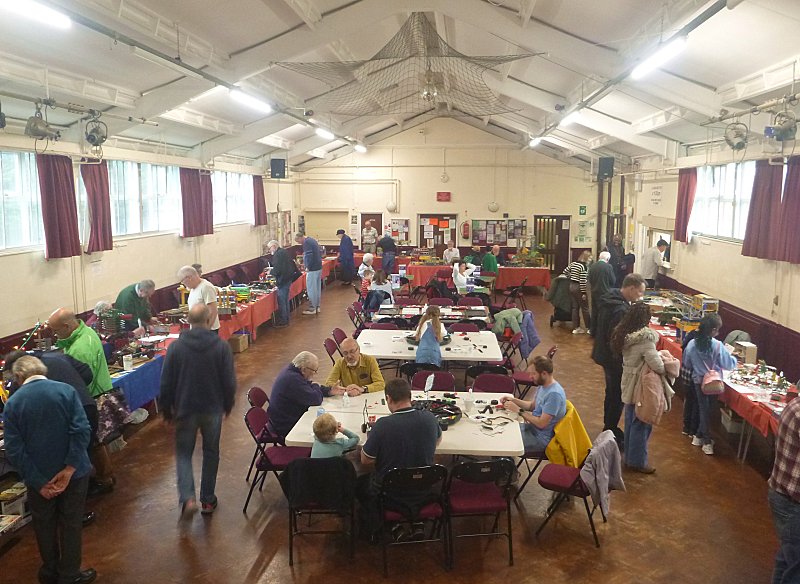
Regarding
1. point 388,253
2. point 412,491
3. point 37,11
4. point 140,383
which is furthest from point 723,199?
point 37,11

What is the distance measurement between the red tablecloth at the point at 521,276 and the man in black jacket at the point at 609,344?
9.98 metres

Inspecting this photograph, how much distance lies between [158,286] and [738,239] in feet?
31.4

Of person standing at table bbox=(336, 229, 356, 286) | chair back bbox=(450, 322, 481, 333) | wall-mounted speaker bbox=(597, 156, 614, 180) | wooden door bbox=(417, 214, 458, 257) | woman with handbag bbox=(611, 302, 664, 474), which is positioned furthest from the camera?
wooden door bbox=(417, 214, 458, 257)

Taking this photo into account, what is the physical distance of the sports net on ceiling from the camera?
22.5 feet

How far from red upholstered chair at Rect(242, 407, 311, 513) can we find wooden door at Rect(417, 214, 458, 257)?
14.4 metres

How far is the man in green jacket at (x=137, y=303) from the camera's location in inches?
311

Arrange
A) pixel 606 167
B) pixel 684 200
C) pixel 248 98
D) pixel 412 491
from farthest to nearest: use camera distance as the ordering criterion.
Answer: pixel 606 167, pixel 684 200, pixel 248 98, pixel 412 491

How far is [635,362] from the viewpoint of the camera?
5730 mm

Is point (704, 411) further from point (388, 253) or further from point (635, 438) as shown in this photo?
point (388, 253)

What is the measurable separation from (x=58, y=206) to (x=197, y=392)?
4.37 meters

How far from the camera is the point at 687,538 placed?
15.6 ft

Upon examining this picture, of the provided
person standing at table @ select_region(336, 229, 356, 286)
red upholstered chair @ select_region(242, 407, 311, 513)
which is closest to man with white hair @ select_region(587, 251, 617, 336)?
red upholstered chair @ select_region(242, 407, 311, 513)

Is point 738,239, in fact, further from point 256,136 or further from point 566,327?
point 256,136

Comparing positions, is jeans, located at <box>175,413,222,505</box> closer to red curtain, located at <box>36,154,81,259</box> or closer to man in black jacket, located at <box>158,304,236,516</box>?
man in black jacket, located at <box>158,304,236,516</box>
